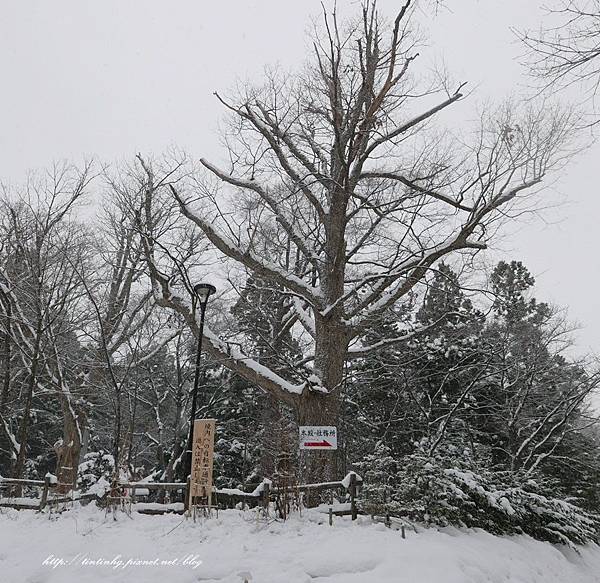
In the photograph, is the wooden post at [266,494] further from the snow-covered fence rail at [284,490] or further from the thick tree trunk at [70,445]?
the thick tree trunk at [70,445]

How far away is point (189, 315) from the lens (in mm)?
12016

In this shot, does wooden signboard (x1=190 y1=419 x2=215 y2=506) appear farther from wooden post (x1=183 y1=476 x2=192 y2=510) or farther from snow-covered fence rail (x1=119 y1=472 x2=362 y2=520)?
snow-covered fence rail (x1=119 y1=472 x2=362 y2=520)

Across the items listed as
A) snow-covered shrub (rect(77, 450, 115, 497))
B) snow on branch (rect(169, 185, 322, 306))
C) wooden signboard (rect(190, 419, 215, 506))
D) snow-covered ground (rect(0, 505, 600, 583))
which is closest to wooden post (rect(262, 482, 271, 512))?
snow-covered ground (rect(0, 505, 600, 583))

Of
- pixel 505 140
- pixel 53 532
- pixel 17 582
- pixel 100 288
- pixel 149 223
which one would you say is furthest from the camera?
pixel 100 288

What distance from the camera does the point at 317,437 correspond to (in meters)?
10.1

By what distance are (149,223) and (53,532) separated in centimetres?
764

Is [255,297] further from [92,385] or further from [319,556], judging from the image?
[319,556]

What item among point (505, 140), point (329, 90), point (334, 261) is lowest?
point (334, 261)

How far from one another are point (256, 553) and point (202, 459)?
3.01 metres

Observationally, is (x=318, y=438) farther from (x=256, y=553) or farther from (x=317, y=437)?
(x=256, y=553)

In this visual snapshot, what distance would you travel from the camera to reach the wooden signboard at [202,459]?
923 cm

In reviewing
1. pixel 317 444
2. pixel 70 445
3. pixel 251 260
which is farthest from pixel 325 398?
pixel 70 445

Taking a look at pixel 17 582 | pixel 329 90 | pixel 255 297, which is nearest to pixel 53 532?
pixel 17 582

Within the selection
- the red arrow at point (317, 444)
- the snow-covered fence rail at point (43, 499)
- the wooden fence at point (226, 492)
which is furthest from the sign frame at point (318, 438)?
the snow-covered fence rail at point (43, 499)
